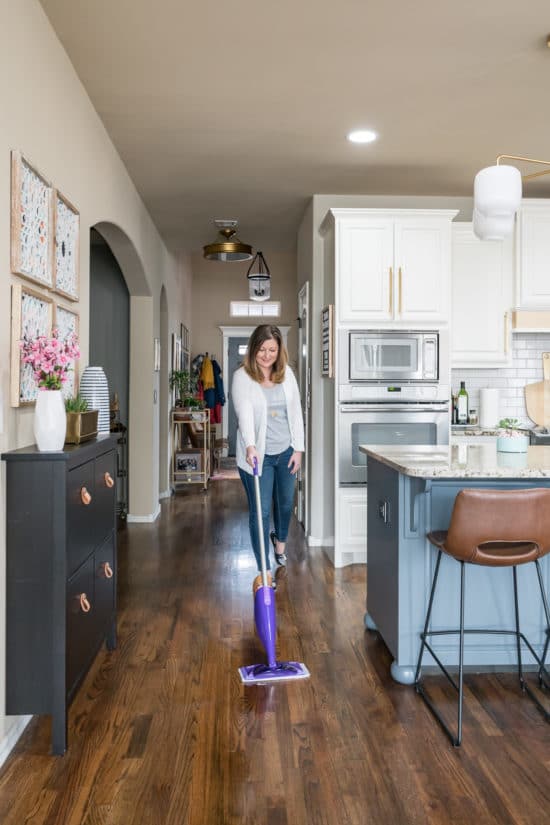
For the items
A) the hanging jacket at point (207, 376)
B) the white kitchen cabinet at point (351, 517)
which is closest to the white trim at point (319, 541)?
the white kitchen cabinet at point (351, 517)

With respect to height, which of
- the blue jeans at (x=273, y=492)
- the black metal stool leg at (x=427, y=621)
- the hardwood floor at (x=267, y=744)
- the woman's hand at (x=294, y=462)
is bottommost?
the hardwood floor at (x=267, y=744)

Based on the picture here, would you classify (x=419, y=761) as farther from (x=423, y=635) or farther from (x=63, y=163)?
(x=63, y=163)

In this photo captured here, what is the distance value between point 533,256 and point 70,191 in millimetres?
3303

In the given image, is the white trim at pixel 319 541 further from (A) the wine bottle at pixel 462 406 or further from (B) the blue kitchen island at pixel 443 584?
(B) the blue kitchen island at pixel 443 584

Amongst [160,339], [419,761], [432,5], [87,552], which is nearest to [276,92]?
[432,5]

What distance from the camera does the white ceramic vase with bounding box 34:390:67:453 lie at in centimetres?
222

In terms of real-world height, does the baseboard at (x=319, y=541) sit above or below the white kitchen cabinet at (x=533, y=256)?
below

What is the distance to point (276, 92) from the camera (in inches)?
133

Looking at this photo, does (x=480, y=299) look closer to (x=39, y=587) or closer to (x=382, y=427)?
(x=382, y=427)

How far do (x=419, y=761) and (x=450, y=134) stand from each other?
3.33 meters

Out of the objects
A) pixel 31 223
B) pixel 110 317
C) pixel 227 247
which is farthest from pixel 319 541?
pixel 31 223

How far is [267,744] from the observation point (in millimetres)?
2213

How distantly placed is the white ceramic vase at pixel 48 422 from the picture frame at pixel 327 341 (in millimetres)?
2599

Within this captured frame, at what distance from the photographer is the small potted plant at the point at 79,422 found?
2.54 m
